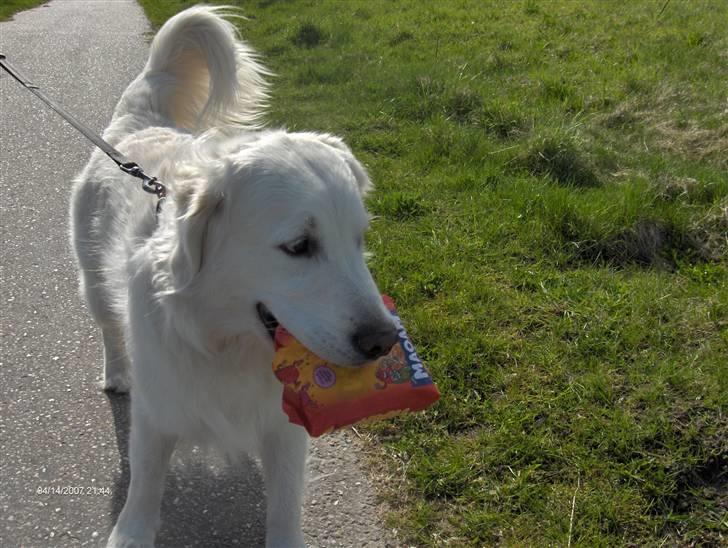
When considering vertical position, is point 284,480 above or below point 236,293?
below

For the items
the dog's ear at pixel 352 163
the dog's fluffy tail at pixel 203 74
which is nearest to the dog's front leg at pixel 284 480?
the dog's ear at pixel 352 163

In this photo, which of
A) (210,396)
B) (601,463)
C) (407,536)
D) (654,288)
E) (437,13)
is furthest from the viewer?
(437,13)

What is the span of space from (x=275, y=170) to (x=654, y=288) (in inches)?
97.3

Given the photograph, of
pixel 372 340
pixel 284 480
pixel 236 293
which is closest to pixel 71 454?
pixel 284 480

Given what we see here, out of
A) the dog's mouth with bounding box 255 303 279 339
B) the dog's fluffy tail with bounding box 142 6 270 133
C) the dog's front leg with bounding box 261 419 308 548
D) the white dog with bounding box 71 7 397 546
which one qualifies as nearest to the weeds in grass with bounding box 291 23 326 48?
the dog's fluffy tail with bounding box 142 6 270 133

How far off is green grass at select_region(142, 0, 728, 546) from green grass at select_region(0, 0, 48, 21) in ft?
33.2

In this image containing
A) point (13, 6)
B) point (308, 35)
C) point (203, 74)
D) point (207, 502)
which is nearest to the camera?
point (207, 502)

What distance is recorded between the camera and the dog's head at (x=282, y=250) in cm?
221

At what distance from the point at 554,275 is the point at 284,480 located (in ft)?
7.23

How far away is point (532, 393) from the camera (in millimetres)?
3416

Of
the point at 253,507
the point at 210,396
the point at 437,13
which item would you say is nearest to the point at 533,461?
the point at 253,507

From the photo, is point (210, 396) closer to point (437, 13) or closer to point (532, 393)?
point (532, 393)

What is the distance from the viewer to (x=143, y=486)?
2.69 m

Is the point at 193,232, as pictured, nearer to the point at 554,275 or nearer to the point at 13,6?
the point at 554,275
